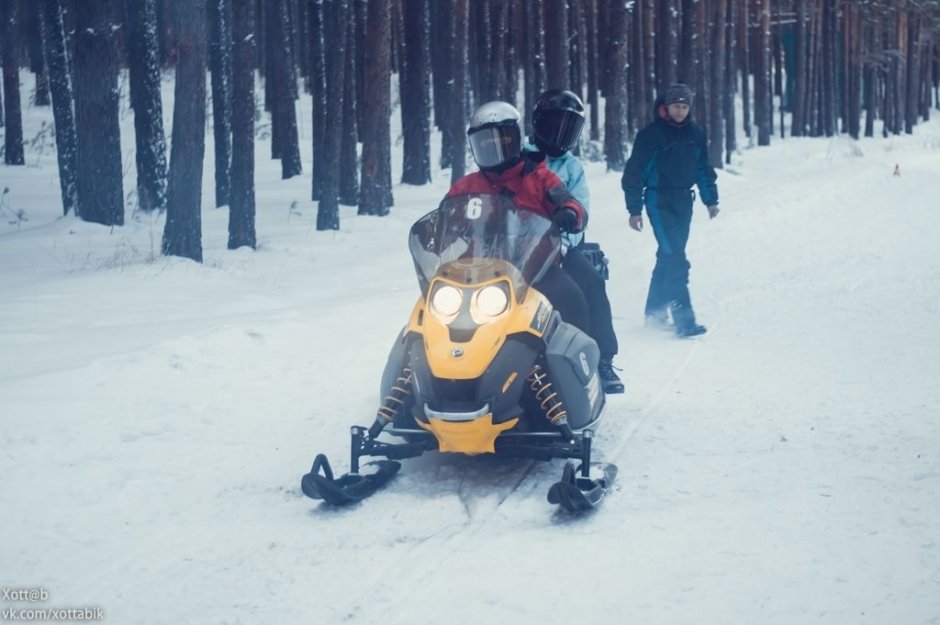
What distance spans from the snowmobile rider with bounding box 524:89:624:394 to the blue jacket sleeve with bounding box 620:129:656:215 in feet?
8.54

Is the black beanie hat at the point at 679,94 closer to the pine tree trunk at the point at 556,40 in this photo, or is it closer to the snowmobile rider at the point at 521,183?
the snowmobile rider at the point at 521,183

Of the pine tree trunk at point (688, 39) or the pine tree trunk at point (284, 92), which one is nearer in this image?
the pine tree trunk at point (284, 92)

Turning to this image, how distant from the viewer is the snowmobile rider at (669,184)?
420 inches

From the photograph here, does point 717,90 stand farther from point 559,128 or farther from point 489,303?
point 489,303

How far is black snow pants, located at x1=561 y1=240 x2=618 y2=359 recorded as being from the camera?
25.6ft

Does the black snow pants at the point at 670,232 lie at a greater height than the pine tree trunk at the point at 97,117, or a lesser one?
lesser

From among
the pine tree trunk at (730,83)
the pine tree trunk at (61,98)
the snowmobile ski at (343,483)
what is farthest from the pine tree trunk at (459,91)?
the snowmobile ski at (343,483)

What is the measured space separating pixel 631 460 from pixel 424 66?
1840 centimetres

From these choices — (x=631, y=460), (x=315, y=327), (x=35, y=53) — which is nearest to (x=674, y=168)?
(x=315, y=327)

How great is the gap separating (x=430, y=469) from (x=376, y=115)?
43.8 feet

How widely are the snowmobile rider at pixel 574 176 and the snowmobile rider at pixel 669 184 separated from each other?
260cm

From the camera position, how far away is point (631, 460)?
264 inches

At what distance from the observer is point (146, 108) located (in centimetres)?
1961

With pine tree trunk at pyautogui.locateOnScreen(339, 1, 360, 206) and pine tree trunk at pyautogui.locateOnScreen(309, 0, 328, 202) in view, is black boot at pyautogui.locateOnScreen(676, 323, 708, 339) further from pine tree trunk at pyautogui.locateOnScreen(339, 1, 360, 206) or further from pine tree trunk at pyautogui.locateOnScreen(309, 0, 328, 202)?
pine tree trunk at pyautogui.locateOnScreen(339, 1, 360, 206)
